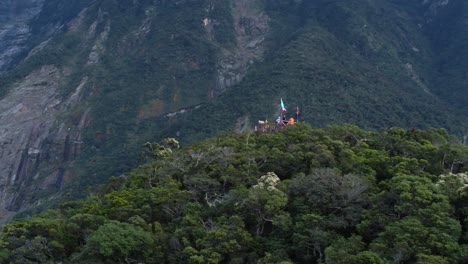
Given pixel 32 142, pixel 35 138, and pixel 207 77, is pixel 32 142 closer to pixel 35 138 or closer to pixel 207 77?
pixel 35 138

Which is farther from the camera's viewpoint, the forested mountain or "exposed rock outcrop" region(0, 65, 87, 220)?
"exposed rock outcrop" region(0, 65, 87, 220)

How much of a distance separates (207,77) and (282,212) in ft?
407

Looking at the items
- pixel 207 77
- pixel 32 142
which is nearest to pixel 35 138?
pixel 32 142

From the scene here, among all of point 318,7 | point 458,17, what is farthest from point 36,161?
point 458,17

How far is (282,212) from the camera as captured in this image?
1485 inches

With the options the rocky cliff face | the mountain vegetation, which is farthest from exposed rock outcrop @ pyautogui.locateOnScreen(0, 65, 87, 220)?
the mountain vegetation

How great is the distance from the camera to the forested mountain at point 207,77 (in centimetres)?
13250

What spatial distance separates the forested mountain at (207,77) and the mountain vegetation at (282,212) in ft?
246

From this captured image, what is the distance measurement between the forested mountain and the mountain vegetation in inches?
2955

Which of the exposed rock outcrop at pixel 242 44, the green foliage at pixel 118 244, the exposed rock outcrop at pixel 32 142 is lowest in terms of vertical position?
the exposed rock outcrop at pixel 32 142

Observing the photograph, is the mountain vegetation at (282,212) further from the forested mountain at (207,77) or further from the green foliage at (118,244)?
the forested mountain at (207,77)

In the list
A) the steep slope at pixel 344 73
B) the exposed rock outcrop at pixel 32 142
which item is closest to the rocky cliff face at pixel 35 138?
the exposed rock outcrop at pixel 32 142

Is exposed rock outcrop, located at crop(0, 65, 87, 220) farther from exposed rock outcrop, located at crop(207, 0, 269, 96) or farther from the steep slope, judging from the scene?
exposed rock outcrop, located at crop(207, 0, 269, 96)

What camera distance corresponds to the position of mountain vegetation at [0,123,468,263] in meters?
33.7
